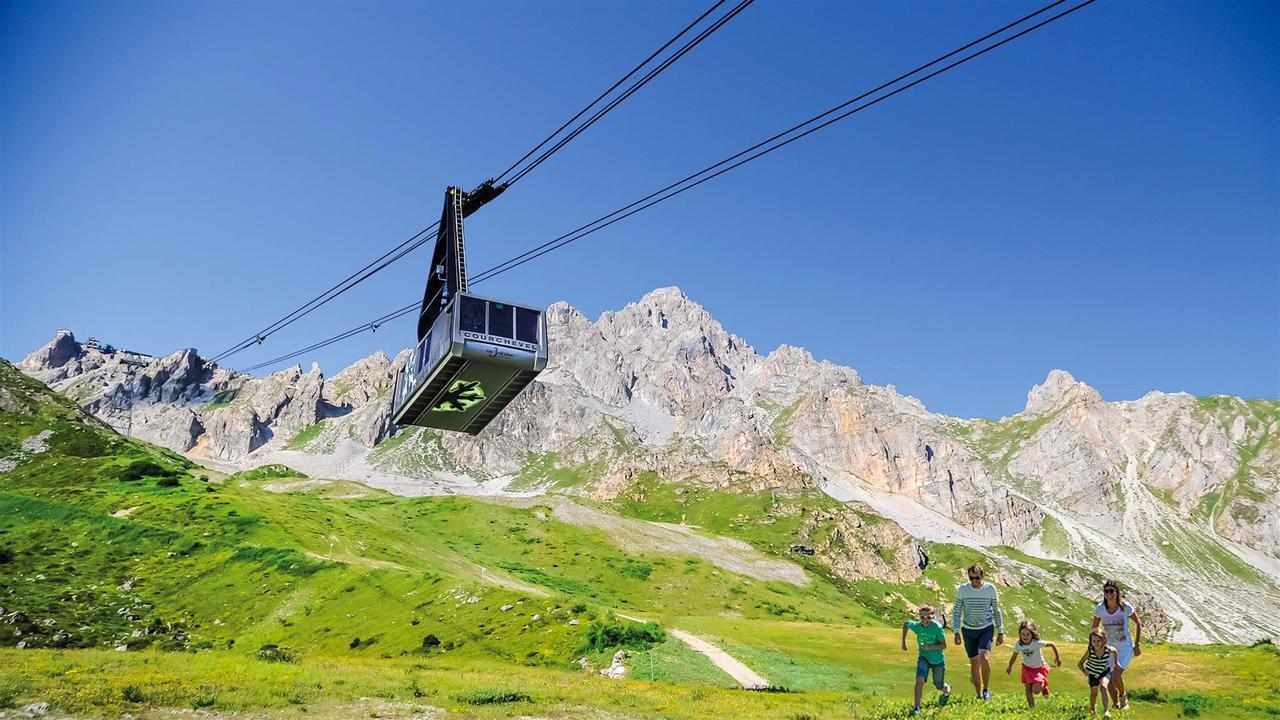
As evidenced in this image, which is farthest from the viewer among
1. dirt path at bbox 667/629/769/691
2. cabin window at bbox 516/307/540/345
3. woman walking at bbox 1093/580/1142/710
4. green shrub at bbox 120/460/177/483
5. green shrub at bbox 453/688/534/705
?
green shrub at bbox 120/460/177/483

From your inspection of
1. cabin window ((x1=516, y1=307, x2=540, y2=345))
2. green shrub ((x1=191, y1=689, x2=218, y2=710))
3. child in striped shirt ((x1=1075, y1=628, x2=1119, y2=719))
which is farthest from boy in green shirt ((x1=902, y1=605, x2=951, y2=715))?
green shrub ((x1=191, y1=689, x2=218, y2=710))

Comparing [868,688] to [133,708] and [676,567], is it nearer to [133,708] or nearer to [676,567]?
[133,708]

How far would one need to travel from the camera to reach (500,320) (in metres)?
29.3

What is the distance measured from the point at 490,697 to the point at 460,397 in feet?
40.2

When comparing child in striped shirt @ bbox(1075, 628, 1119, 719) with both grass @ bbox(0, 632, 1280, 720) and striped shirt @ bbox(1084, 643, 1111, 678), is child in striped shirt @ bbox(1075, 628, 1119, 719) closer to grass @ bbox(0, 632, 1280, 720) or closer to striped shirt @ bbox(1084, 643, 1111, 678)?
striped shirt @ bbox(1084, 643, 1111, 678)

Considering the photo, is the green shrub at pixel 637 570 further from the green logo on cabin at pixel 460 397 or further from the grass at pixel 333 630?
the green logo on cabin at pixel 460 397

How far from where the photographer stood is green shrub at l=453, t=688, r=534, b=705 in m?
24.1

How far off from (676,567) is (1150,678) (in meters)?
94.0

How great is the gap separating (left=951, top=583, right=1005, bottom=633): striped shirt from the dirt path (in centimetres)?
1638

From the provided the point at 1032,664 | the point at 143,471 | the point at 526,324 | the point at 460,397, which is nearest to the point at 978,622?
the point at 1032,664

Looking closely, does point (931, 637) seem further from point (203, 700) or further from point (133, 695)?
point (133, 695)

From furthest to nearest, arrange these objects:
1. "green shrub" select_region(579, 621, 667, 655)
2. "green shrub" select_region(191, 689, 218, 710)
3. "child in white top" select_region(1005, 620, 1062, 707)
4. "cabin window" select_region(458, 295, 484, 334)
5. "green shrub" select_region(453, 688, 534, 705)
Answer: "green shrub" select_region(579, 621, 667, 655), "cabin window" select_region(458, 295, 484, 334), "green shrub" select_region(453, 688, 534, 705), "green shrub" select_region(191, 689, 218, 710), "child in white top" select_region(1005, 620, 1062, 707)

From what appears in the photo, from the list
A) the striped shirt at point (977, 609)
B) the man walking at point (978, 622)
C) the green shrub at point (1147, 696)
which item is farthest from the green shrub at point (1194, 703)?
the striped shirt at point (977, 609)

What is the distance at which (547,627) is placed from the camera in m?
45.2
